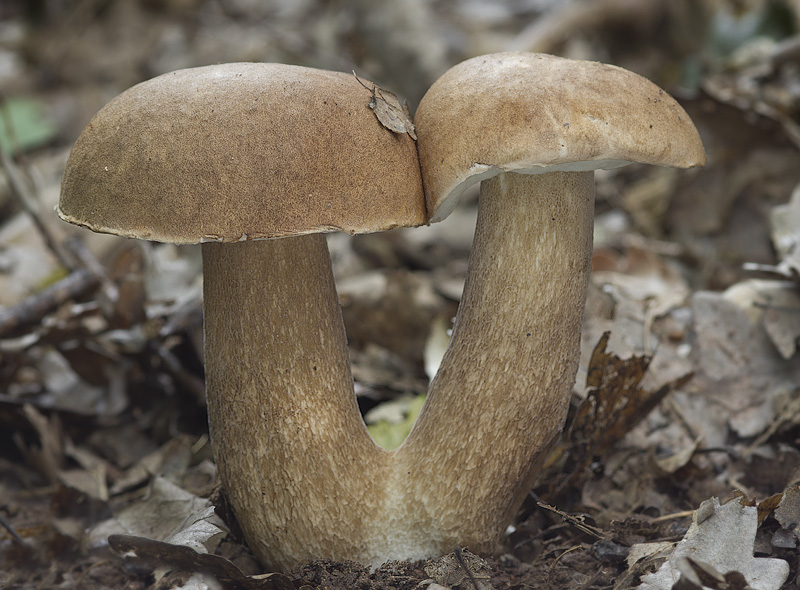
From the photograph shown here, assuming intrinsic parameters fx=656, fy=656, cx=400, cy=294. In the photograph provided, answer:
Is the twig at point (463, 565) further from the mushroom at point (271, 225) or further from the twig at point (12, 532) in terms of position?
the twig at point (12, 532)

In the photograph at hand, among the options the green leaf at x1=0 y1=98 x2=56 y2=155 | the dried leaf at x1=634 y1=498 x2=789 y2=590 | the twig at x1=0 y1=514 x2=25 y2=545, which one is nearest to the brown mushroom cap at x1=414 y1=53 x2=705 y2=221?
the dried leaf at x1=634 y1=498 x2=789 y2=590

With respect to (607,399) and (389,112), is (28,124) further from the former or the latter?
(607,399)

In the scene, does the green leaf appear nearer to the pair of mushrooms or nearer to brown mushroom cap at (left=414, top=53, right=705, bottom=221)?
the pair of mushrooms

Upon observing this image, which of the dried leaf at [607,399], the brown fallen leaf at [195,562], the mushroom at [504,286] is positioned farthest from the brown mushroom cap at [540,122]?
the brown fallen leaf at [195,562]

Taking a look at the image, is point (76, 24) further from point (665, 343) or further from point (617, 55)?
point (665, 343)

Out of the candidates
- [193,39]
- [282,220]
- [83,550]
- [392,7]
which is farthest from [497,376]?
[193,39]

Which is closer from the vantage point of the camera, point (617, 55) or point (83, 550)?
point (83, 550)
